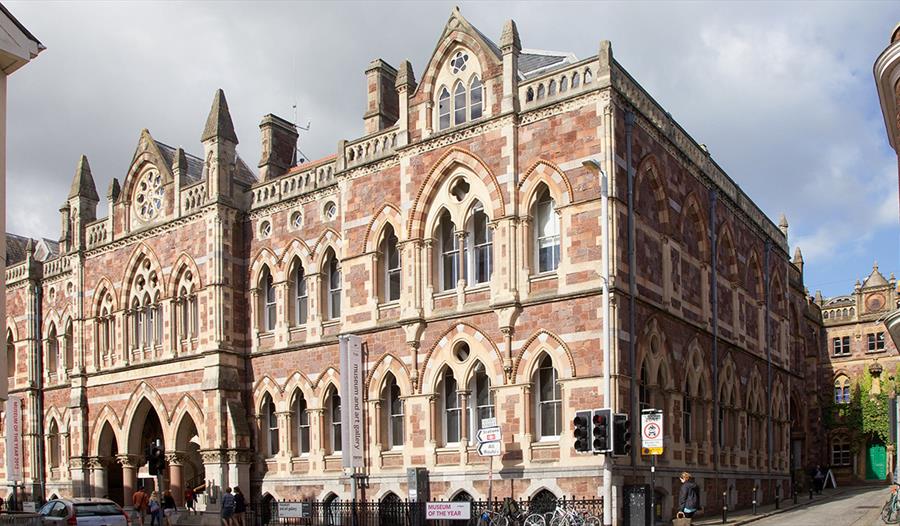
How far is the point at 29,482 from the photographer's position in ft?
144

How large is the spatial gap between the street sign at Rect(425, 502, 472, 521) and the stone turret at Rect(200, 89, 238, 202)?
15.0 meters

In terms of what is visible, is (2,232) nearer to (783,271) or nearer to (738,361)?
(738,361)

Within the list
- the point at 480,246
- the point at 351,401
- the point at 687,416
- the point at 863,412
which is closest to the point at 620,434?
the point at 480,246

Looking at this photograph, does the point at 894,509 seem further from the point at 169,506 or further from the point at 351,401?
the point at 169,506

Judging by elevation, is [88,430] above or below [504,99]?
below

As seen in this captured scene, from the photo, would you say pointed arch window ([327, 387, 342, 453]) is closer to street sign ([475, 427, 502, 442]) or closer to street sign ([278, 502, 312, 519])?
street sign ([278, 502, 312, 519])

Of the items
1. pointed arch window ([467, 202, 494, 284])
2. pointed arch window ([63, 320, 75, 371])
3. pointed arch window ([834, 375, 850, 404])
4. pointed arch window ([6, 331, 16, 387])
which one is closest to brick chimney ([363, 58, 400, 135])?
pointed arch window ([467, 202, 494, 284])

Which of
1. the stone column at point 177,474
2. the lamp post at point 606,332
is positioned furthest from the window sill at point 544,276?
the stone column at point 177,474

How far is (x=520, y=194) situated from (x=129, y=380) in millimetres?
18139

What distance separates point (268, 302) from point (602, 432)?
17.1m

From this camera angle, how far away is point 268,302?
36188 millimetres

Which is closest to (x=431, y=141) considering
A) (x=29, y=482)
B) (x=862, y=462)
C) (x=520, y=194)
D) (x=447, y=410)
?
(x=520, y=194)

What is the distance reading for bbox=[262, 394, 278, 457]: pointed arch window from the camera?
35094 millimetres

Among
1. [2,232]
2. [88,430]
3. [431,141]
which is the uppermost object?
[431,141]
